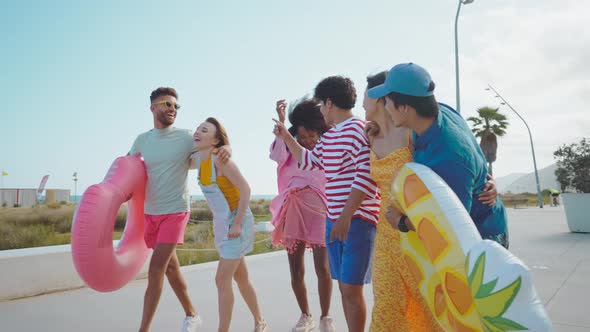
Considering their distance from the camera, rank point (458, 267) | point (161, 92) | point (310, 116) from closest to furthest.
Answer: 1. point (458, 267)
2. point (161, 92)
3. point (310, 116)

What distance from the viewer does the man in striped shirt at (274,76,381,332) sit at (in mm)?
2680

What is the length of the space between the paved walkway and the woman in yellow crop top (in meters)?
0.69

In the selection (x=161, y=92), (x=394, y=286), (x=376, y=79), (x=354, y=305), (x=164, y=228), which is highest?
(x=161, y=92)

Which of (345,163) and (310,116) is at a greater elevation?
(310,116)

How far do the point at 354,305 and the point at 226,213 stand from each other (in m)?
1.19

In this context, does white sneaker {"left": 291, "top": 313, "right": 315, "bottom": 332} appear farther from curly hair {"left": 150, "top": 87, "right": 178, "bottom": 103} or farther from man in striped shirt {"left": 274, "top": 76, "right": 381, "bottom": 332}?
curly hair {"left": 150, "top": 87, "right": 178, "bottom": 103}

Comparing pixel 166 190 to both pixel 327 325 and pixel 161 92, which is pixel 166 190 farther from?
pixel 327 325

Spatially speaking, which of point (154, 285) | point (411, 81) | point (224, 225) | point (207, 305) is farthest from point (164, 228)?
point (411, 81)

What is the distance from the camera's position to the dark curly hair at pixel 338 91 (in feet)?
10.4

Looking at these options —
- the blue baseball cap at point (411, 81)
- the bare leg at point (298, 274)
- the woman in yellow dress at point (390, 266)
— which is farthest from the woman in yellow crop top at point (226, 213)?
the blue baseball cap at point (411, 81)

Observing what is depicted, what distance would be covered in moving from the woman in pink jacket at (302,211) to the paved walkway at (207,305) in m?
0.36

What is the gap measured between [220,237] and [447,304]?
6.21ft

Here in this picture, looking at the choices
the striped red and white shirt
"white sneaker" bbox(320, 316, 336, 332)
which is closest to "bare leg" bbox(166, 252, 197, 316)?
"white sneaker" bbox(320, 316, 336, 332)

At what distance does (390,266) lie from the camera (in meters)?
2.29
